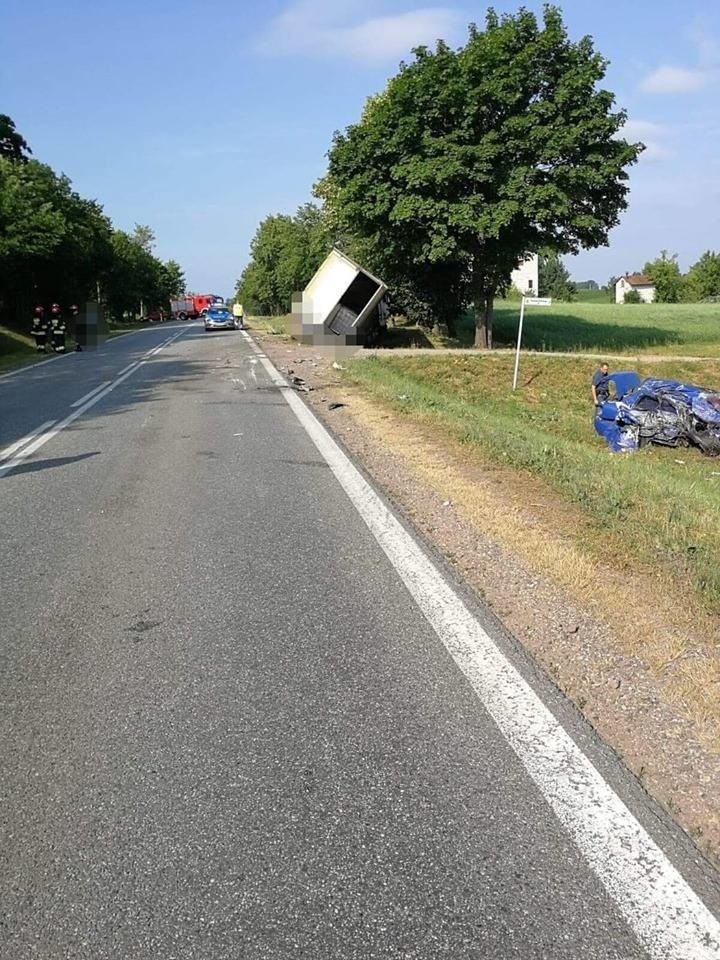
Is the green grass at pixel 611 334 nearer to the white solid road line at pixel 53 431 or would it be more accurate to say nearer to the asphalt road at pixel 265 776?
the white solid road line at pixel 53 431

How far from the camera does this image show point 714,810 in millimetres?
2754

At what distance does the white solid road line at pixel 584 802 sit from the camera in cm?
225

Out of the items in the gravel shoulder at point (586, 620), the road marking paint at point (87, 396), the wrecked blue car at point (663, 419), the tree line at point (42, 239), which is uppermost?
the tree line at point (42, 239)

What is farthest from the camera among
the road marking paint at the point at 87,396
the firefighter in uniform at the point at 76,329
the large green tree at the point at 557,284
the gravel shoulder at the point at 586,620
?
the large green tree at the point at 557,284

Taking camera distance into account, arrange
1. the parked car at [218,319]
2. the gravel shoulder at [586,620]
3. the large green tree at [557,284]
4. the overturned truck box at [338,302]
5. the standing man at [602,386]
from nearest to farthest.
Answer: the gravel shoulder at [586,620] → the standing man at [602,386] → the overturned truck box at [338,302] → the parked car at [218,319] → the large green tree at [557,284]

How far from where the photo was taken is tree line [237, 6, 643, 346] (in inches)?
1061

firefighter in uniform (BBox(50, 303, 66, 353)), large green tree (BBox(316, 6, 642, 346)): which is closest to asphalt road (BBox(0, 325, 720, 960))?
large green tree (BBox(316, 6, 642, 346))

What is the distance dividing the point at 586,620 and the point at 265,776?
2.11 m

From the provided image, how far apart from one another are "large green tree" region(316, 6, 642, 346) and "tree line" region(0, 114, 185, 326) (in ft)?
55.7

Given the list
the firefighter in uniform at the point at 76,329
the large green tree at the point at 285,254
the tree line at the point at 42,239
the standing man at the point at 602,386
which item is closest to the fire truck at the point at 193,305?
the large green tree at the point at 285,254

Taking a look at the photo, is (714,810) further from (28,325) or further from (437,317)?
(28,325)

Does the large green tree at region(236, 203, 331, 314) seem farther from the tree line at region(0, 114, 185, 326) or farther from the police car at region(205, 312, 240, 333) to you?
the tree line at region(0, 114, 185, 326)

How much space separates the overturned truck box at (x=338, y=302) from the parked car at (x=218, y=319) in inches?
854

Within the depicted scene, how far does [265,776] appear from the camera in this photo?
3.00 meters
